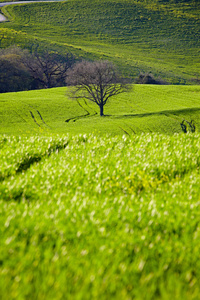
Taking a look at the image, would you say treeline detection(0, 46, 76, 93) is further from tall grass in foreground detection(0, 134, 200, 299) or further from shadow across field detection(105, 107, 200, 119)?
tall grass in foreground detection(0, 134, 200, 299)

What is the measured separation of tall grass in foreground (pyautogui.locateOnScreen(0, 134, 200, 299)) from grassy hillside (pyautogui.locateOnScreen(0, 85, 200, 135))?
36.5m

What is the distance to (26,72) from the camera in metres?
93.4

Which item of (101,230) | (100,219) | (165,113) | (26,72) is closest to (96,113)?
(165,113)

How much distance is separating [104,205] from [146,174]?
2469 mm

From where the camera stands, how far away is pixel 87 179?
7016 mm

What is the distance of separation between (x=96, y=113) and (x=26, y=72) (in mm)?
41412

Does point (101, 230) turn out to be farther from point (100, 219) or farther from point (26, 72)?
point (26, 72)

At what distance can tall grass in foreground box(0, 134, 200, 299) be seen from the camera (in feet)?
10.5

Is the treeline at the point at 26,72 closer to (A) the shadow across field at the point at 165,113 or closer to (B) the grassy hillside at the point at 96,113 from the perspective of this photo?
(B) the grassy hillside at the point at 96,113

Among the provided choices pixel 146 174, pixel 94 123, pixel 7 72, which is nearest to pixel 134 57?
pixel 7 72

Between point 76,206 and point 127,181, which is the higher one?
point 76,206

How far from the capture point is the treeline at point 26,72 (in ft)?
288

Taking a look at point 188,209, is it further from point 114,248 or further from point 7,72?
point 7,72

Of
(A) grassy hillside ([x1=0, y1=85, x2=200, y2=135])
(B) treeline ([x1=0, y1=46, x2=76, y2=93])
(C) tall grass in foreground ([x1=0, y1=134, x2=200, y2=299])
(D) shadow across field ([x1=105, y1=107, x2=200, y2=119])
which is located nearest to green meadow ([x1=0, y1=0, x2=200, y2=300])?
(C) tall grass in foreground ([x1=0, y1=134, x2=200, y2=299])
